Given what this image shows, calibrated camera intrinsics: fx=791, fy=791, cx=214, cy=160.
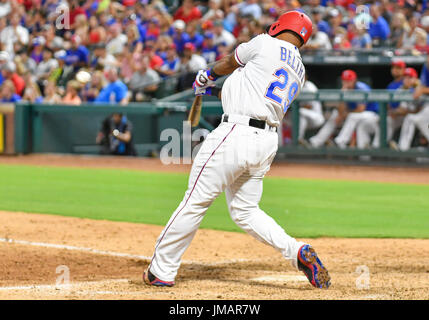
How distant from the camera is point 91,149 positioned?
52.1 feet

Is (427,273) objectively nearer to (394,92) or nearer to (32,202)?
(32,202)

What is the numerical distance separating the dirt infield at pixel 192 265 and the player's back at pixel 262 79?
3.85ft

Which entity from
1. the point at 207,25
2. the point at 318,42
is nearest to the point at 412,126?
the point at 318,42

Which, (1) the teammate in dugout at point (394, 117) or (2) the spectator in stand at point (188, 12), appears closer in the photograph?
(1) the teammate in dugout at point (394, 117)

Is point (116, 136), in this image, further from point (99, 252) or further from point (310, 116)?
point (99, 252)

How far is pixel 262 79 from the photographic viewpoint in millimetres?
5125

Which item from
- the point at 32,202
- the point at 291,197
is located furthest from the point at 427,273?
the point at 32,202

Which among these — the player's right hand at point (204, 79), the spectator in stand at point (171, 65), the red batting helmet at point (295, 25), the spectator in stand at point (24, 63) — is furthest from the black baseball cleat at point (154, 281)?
the spectator in stand at point (24, 63)

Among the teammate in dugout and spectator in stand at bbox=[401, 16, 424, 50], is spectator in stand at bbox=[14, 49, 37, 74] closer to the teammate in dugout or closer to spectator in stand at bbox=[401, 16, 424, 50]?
the teammate in dugout

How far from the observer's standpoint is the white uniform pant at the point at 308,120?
13742 mm

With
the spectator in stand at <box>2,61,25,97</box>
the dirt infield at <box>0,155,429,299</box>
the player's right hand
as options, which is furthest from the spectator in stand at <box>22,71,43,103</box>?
the player's right hand

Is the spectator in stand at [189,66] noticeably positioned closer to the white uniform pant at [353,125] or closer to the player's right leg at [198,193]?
the white uniform pant at [353,125]
